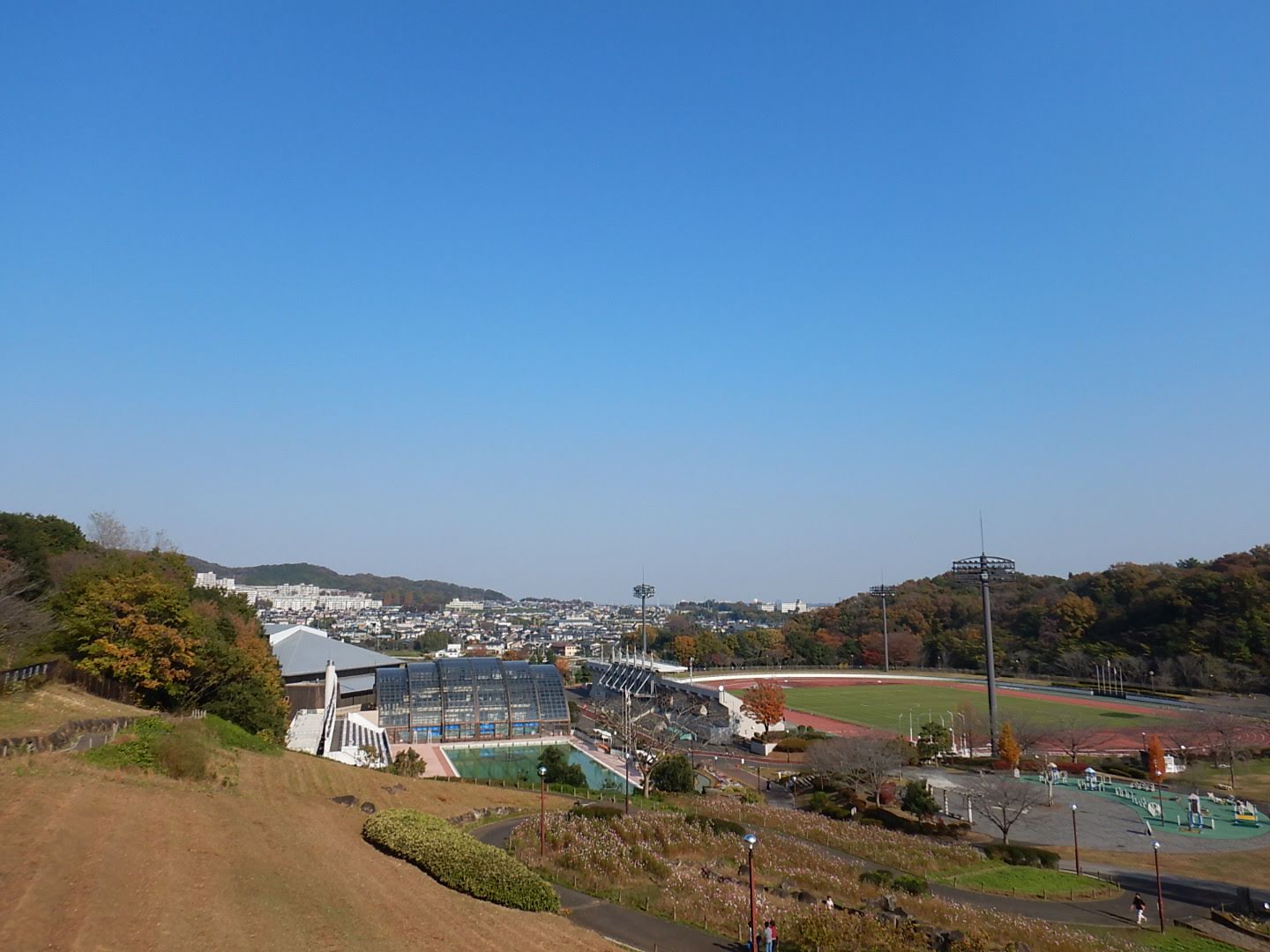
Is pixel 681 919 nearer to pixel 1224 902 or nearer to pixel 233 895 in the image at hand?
pixel 233 895

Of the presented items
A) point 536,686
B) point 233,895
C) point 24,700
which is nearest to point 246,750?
point 24,700

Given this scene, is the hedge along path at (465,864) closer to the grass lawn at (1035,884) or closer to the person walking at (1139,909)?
the grass lawn at (1035,884)

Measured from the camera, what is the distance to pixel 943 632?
92.3 m

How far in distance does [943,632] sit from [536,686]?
60253mm

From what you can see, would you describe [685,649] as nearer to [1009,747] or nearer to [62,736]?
[1009,747]

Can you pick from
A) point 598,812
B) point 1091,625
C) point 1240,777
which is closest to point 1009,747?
point 1240,777

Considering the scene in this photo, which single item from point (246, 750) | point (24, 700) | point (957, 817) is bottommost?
point (957, 817)

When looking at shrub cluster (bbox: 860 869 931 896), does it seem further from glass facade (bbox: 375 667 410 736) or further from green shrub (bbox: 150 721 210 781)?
glass facade (bbox: 375 667 410 736)

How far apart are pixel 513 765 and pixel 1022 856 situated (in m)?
25.0

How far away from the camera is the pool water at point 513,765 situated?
36.5 m

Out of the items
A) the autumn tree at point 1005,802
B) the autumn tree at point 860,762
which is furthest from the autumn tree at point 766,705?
the autumn tree at point 1005,802

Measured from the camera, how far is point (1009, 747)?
38.5 meters

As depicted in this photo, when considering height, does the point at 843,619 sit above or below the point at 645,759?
above

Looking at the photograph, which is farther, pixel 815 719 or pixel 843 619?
pixel 843 619
